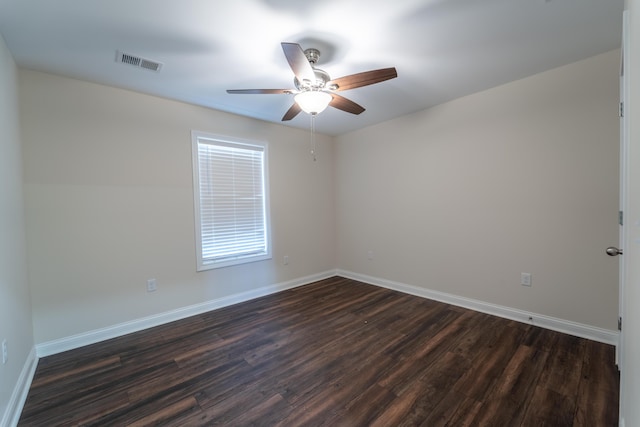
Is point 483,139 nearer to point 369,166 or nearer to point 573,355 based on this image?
point 369,166

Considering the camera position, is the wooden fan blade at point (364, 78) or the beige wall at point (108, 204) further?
the beige wall at point (108, 204)

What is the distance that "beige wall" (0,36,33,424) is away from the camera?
5.35ft

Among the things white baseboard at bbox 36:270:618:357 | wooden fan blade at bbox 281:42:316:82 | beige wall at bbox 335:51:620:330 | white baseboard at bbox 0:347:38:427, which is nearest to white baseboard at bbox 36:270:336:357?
white baseboard at bbox 36:270:618:357

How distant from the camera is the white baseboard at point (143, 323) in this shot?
7.79 ft

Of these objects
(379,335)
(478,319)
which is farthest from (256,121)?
(478,319)

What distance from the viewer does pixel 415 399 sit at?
5.66 ft

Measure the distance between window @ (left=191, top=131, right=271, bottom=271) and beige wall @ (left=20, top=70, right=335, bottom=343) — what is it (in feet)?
0.36

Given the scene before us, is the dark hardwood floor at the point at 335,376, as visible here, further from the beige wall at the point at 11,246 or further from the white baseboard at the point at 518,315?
the beige wall at the point at 11,246

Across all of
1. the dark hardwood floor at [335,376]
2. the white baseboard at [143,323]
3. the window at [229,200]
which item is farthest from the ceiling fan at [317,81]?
the white baseboard at [143,323]

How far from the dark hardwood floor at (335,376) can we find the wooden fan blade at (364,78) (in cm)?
216

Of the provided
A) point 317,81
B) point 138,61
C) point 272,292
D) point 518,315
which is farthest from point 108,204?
point 518,315

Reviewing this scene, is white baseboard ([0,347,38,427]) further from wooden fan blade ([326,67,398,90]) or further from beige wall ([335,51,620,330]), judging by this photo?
beige wall ([335,51,620,330])

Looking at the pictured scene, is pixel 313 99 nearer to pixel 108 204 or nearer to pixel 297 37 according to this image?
pixel 297 37

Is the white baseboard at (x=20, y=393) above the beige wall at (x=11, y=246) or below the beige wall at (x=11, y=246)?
below
